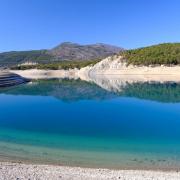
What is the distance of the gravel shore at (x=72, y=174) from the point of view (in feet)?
38.5

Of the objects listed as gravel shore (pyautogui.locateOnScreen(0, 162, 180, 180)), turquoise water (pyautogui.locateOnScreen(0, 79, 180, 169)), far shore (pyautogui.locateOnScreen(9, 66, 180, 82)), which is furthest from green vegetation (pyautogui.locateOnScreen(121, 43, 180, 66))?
gravel shore (pyautogui.locateOnScreen(0, 162, 180, 180))

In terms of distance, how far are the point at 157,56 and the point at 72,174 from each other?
114589 millimetres

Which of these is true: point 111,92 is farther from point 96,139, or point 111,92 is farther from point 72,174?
point 72,174

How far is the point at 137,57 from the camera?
5044 inches

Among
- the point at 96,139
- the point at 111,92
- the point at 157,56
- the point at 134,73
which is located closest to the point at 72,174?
the point at 96,139

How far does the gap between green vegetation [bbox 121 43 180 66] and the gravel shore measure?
101856mm

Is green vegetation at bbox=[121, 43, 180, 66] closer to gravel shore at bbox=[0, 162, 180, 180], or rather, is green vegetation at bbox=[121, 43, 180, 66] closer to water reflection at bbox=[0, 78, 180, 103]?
water reflection at bbox=[0, 78, 180, 103]

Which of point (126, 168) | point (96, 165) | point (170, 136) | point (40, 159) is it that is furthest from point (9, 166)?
point (170, 136)

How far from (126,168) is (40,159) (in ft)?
13.1

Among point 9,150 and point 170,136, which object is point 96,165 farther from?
point 170,136

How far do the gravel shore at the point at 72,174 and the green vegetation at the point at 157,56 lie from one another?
102 metres

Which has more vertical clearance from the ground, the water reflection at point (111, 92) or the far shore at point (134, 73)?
the far shore at point (134, 73)

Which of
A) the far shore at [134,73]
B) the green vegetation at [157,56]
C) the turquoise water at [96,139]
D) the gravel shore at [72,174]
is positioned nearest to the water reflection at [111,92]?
the turquoise water at [96,139]

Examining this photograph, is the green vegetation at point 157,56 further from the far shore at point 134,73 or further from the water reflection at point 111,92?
the water reflection at point 111,92
